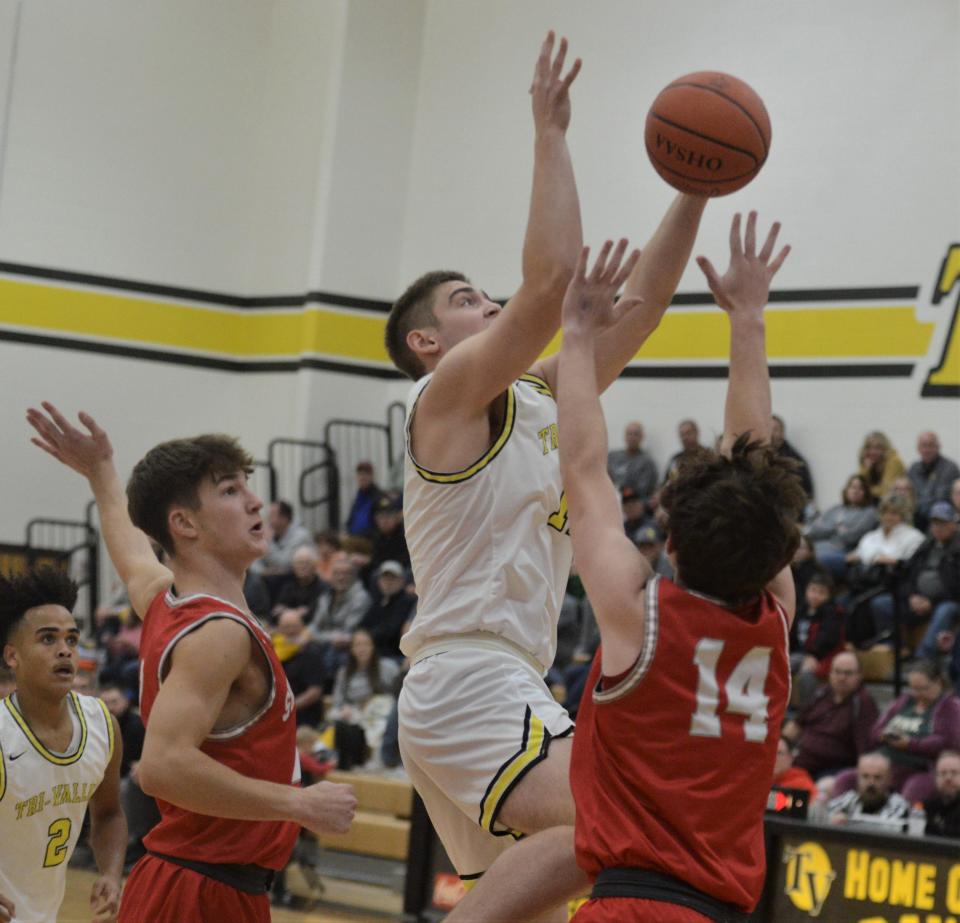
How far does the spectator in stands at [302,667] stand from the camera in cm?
1259

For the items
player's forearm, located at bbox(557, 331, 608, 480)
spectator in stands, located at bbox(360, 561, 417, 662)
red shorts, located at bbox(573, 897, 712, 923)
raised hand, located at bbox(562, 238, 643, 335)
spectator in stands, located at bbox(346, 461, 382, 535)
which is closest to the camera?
red shorts, located at bbox(573, 897, 712, 923)

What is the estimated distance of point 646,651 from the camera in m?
2.90

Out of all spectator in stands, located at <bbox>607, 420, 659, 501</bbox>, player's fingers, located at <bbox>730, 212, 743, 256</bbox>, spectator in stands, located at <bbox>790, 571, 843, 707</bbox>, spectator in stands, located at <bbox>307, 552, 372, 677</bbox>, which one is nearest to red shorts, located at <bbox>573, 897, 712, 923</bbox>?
player's fingers, located at <bbox>730, 212, 743, 256</bbox>

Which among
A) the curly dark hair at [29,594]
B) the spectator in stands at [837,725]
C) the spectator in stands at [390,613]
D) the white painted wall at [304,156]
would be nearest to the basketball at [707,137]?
the curly dark hair at [29,594]

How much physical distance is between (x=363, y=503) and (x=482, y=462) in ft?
42.0

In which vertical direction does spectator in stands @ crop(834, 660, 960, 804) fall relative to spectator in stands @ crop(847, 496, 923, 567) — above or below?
below

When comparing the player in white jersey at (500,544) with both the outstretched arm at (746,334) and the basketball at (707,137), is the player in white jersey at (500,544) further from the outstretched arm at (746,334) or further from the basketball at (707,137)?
the outstretched arm at (746,334)

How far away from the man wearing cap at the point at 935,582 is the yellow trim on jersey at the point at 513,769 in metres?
8.33

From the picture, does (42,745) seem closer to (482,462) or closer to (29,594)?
(29,594)

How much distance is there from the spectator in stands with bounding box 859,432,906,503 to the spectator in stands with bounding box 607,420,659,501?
85.0 inches

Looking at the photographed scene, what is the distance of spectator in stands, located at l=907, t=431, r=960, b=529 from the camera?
12.7 m

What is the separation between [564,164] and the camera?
3.54 m

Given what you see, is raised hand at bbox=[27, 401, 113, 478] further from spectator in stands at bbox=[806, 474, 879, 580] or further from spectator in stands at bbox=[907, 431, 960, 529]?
spectator in stands at bbox=[907, 431, 960, 529]

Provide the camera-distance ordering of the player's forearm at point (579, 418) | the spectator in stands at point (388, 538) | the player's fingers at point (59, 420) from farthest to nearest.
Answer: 1. the spectator in stands at point (388, 538)
2. the player's fingers at point (59, 420)
3. the player's forearm at point (579, 418)
